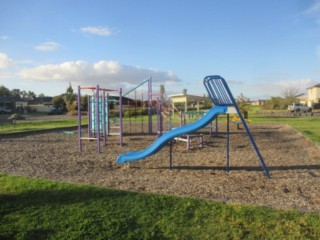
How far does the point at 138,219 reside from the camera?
4762mm

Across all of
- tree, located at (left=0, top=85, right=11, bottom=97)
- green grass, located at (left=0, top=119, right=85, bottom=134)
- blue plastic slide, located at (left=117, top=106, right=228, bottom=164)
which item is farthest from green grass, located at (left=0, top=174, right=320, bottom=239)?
tree, located at (left=0, top=85, right=11, bottom=97)

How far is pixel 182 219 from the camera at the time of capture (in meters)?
4.73

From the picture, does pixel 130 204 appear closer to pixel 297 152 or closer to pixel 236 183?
pixel 236 183

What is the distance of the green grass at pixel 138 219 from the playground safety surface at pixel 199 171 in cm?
55

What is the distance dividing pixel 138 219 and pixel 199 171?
12.6 ft

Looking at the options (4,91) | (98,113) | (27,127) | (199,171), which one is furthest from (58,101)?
(199,171)

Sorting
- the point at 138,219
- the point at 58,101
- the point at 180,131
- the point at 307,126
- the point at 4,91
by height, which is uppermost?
the point at 4,91

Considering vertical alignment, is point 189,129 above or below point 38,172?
above

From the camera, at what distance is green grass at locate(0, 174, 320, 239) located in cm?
433

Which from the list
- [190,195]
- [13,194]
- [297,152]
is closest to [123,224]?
[190,195]

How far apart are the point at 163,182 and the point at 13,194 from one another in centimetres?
287

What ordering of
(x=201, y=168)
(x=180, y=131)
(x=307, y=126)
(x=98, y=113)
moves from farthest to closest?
(x=307, y=126) → (x=98, y=113) → (x=201, y=168) → (x=180, y=131)

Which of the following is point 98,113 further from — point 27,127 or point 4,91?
point 4,91

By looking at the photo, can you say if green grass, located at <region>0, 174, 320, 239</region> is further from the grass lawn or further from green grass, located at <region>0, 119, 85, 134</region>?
green grass, located at <region>0, 119, 85, 134</region>
